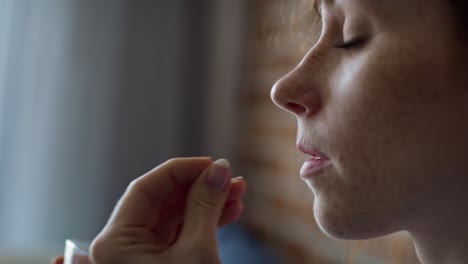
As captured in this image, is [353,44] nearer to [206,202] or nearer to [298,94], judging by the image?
[298,94]

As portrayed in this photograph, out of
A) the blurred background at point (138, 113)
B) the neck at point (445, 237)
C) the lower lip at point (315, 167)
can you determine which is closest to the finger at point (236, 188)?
the lower lip at point (315, 167)

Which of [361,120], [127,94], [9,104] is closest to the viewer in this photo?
[361,120]

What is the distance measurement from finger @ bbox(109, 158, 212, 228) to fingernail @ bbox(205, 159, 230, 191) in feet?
0.07

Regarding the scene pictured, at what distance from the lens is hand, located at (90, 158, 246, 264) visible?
0.52 meters

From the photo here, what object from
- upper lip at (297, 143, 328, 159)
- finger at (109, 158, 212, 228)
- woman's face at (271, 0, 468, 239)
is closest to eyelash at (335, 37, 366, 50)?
woman's face at (271, 0, 468, 239)

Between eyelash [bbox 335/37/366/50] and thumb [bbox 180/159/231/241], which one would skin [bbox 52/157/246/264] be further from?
eyelash [bbox 335/37/366/50]

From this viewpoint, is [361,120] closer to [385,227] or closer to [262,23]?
[385,227]

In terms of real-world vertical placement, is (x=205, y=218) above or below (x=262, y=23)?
below

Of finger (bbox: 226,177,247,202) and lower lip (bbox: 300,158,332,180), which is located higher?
lower lip (bbox: 300,158,332,180)

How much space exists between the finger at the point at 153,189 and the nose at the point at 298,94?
0.14 metres

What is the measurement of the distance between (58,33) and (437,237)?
1.45 m

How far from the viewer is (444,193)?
1.48ft

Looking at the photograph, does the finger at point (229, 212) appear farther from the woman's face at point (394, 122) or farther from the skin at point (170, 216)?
the woman's face at point (394, 122)

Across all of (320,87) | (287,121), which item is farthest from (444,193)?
(287,121)
